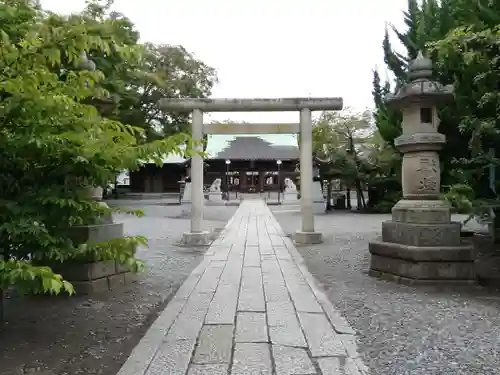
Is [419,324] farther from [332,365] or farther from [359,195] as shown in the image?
[359,195]

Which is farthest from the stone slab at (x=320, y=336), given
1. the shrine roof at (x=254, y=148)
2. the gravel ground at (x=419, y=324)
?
the shrine roof at (x=254, y=148)

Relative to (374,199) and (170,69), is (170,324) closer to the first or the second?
(374,199)

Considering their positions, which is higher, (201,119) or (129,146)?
(201,119)

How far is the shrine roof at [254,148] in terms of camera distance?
4003 cm

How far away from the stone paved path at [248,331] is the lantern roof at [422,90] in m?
3.14

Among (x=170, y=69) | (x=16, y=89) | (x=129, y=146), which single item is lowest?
(x=129, y=146)

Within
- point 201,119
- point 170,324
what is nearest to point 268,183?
point 201,119

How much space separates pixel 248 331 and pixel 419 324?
Result: 176 cm

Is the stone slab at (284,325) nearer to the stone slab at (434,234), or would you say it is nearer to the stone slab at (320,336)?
the stone slab at (320,336)

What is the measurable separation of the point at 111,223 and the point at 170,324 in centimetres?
223

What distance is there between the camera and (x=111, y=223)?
5699mm

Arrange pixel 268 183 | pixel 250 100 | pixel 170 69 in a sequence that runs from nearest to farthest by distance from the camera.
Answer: pixel 250 100 → pixel 170 69 → pixel 268 183

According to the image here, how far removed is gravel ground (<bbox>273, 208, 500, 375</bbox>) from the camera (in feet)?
10.5

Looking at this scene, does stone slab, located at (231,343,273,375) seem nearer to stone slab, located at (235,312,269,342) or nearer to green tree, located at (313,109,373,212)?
stone slab, located at (235,312,269,342)
